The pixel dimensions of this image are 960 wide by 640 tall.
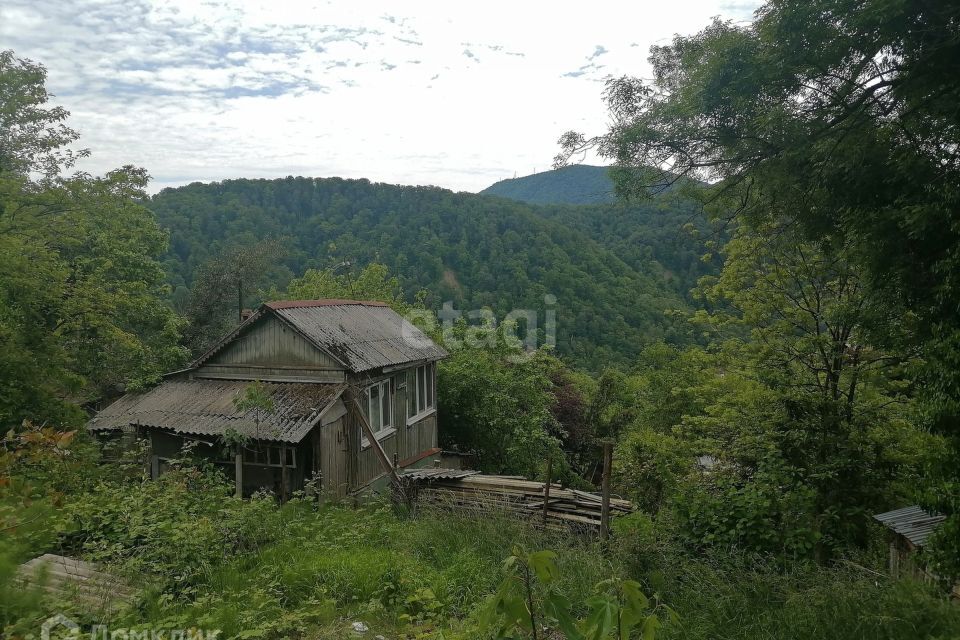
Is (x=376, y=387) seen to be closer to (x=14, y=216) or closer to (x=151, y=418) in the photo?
(x=151, y=418)

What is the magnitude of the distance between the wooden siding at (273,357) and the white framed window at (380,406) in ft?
4.45

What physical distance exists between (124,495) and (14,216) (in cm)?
993

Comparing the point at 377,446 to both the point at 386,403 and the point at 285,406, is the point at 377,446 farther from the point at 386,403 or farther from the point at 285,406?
the point at 386,403

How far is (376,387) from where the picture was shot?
1443 centimetres

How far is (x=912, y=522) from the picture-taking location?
7.74 m

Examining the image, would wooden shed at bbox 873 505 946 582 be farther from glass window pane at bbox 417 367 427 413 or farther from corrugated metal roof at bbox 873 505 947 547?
glass window pane at bbox 417 367 427 413

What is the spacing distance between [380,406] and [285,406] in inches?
112

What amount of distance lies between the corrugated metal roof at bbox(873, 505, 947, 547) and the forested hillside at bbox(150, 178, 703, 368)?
32.6m

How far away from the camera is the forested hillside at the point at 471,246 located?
4394 cm

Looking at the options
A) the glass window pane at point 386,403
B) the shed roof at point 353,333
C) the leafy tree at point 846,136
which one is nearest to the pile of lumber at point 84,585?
the leafy tree at point 846,136

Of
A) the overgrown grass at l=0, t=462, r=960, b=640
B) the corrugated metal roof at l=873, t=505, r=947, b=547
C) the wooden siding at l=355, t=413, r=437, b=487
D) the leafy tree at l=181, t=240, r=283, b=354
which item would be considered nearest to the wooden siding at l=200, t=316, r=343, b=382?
the wooden siding at l=355, t=413, r=437, b=487

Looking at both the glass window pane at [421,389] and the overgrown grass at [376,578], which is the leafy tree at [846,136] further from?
the glass window pane at [421,389]

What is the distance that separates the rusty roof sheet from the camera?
1177cm

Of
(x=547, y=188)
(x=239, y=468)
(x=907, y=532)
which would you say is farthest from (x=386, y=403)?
(x=547, y=188)
